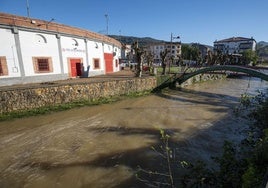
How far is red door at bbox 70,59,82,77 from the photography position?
2195 centimetres

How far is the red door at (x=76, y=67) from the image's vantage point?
21947 mm

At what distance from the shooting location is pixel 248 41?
90.5 meters

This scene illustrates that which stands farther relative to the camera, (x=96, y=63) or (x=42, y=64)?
(x=96, y=63)

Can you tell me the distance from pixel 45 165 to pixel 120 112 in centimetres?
792

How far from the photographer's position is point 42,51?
18531 mm

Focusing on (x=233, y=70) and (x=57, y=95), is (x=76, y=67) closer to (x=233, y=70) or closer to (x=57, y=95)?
(x=57, y=95)

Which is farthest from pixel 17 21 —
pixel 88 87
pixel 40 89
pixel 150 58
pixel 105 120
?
pixel 150 58

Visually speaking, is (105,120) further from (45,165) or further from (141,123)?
(45,165)

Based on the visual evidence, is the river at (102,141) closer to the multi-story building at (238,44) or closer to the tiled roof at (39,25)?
the tiled roof at (39,25)

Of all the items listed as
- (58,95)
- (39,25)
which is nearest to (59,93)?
(58,95)

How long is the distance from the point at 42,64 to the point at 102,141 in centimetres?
1211

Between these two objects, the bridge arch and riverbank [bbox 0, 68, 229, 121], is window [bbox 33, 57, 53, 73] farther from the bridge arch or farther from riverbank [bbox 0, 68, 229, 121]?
the bridge arch

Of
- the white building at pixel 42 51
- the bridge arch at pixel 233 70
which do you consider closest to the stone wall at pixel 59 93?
the white building at pixel 42 51

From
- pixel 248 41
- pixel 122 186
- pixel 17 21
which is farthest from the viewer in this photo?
pixel 248 41
